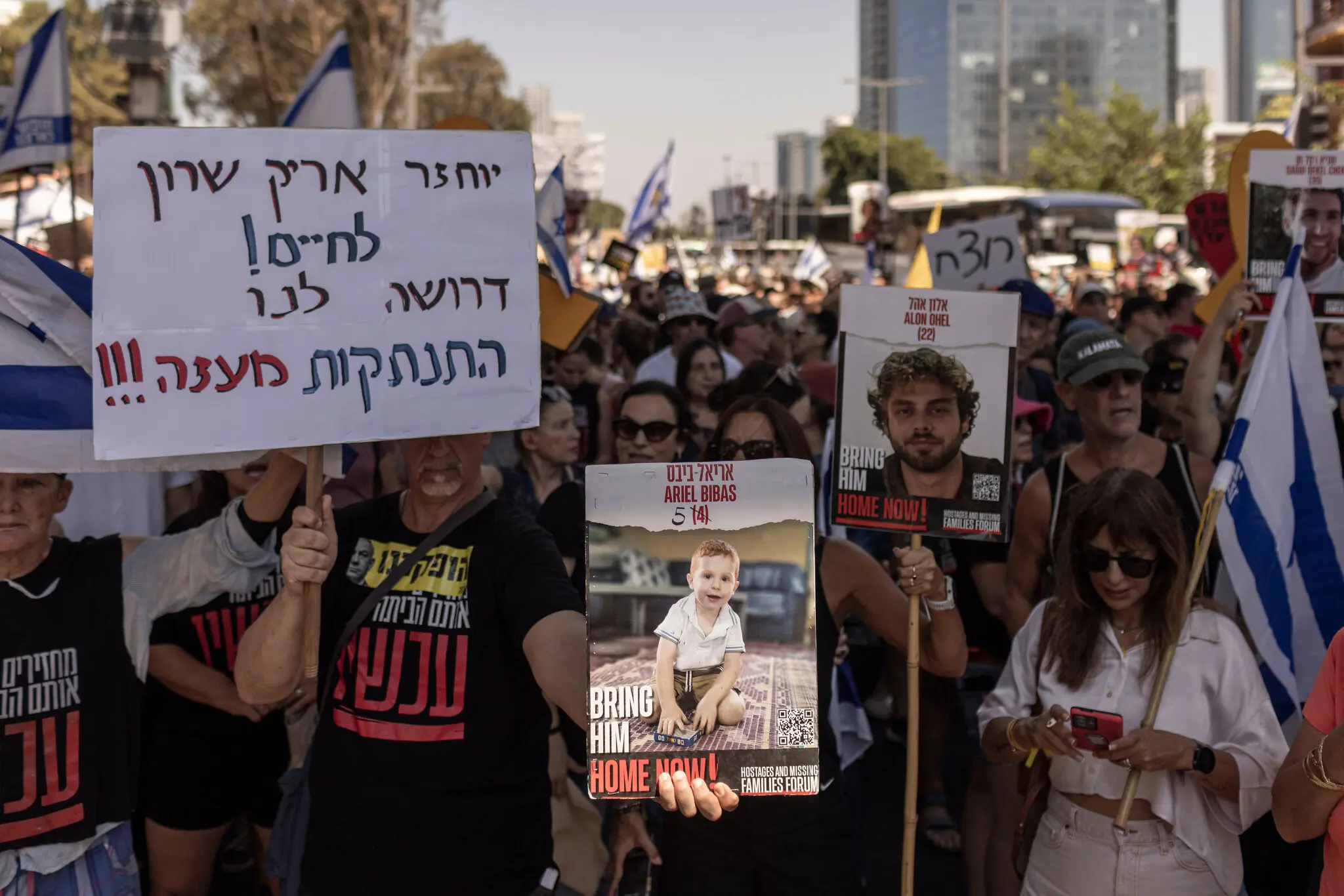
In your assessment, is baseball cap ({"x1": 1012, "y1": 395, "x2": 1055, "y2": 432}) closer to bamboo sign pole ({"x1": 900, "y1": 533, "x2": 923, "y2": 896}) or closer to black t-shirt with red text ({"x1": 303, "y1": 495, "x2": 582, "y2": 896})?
bamboo sign pole ({"x1": 900, "y1": 533, "x2": 923, "y2": 896})

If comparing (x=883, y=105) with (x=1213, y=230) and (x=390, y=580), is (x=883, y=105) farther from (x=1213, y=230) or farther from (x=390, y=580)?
(x=390, y=580)

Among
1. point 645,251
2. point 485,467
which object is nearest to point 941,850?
point 485,467

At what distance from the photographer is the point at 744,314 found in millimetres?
10359

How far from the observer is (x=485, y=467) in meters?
5.00

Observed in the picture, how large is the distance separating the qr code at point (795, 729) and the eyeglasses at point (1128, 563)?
1.05 m

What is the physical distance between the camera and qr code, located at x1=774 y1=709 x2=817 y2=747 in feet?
8.30

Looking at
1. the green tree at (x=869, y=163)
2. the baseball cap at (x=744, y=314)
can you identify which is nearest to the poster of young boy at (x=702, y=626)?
the baseball cap at (x=744, y=314)

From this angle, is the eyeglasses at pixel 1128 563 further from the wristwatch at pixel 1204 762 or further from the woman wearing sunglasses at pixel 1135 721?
the wristwatch at pixel 1204 762

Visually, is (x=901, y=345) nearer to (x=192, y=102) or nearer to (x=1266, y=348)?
(x=1266, y=348)

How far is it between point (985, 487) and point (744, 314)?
23.8 ft

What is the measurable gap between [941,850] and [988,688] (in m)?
0.80

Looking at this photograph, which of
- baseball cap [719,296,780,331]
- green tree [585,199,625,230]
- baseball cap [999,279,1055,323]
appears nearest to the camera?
baseball cap [999,279,1055,323]

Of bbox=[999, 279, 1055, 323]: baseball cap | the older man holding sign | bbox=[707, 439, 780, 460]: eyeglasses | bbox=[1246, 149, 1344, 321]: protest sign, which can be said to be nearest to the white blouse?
bbox=[707, 439, 780, 460]: eyeglasses

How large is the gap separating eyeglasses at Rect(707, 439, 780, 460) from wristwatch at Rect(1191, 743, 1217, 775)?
1213mm
